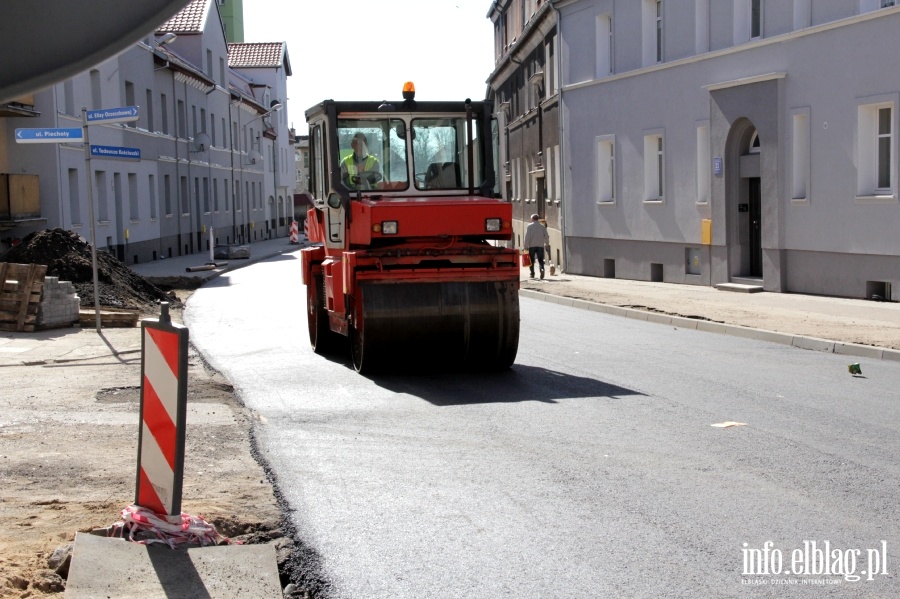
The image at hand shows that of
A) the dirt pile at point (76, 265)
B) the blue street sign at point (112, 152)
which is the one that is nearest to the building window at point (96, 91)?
the dirt pile at point (76, 265)

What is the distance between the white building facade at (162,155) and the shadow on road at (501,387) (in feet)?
22.4

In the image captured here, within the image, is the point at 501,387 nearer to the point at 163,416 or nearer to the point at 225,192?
the point at 163,416

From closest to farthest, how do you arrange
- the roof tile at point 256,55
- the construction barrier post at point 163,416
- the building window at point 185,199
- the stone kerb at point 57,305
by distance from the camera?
the construction barrier post at point 163,416, the stone kerb at point 57,305, the building window at point 185,199, the roof tile at point 256,55

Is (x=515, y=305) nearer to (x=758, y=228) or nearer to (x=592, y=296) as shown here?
(x=592, y=296)

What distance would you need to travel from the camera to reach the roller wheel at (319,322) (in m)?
14.9

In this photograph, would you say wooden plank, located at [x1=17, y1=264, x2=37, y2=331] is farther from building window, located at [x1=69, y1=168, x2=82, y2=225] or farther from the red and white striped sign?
building window, located at [x1=69, y1=168, x2=82, y2=225]

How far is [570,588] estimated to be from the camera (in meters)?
5.22

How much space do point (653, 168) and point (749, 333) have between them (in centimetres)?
1424

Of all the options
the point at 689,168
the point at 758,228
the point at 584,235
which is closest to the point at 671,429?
the point at 758,228

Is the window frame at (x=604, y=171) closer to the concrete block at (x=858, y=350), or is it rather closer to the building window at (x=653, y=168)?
the building window at (x=653, y=168)

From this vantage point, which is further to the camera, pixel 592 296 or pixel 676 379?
pixel 592 296

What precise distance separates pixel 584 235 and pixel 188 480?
28.1 m

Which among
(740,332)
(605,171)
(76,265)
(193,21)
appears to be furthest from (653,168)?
(193,21)

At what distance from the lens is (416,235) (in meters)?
12.6
